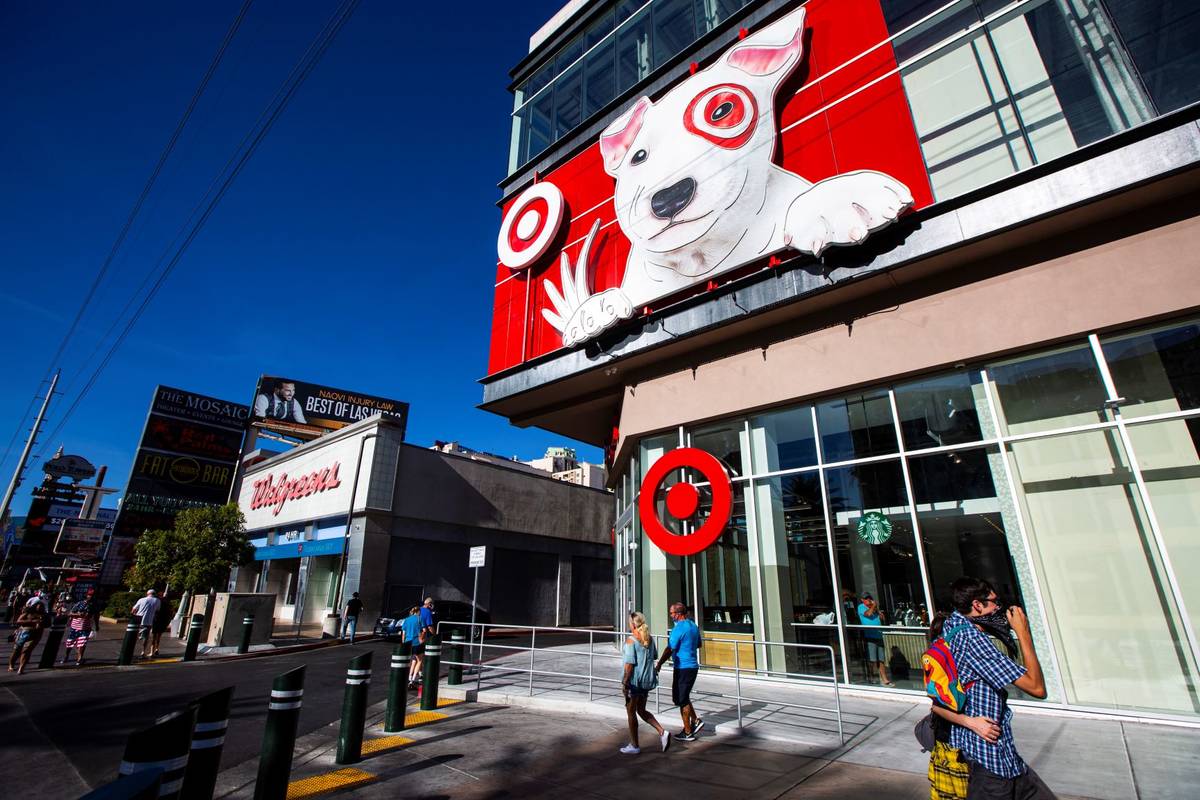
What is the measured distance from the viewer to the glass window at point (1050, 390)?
9.27 m

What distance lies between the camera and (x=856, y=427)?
11.5 metres

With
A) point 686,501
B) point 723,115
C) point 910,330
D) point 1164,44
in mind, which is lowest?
point 686,501

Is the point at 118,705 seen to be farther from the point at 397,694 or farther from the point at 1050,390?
the point at 1050,390

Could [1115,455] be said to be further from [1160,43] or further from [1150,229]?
[1160,43]

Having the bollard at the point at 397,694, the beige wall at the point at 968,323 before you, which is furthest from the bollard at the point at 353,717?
the beige wall at the point at 968,323

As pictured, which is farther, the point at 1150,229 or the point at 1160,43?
the point at 1160,43

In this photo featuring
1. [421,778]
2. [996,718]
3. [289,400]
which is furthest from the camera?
[289,400]

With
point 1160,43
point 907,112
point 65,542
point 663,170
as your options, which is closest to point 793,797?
point 907,112

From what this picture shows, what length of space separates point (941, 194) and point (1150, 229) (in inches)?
124

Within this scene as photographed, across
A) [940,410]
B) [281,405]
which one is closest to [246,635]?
[940,410]

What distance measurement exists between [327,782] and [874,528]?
9.56 meters

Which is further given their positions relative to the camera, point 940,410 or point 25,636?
point 25,636

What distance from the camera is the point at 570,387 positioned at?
658 inches

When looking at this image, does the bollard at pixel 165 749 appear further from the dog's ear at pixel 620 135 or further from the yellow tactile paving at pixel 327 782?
the dog's ear at pixel 620 135
